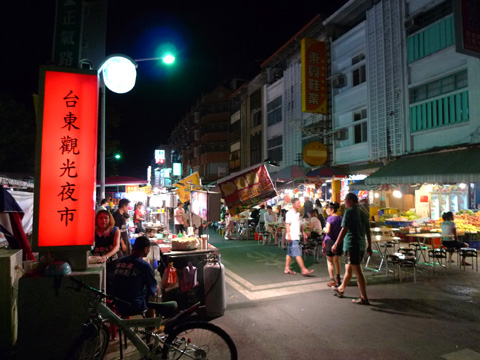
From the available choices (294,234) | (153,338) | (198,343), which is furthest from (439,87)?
(153,338)

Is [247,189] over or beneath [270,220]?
over

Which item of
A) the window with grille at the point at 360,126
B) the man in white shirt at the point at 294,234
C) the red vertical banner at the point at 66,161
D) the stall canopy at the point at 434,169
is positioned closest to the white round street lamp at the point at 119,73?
the red vertical banner at the point at 66,161

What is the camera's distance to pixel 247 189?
762 cm

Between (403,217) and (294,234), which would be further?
(403,217)

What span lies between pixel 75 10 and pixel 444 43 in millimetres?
14734

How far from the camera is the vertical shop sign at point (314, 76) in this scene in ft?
63.8

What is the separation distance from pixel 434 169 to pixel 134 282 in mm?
12712

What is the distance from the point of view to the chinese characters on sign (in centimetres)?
749

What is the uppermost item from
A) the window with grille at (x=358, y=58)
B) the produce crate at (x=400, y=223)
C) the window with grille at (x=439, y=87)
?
the window with grille at (x=358, y=58)

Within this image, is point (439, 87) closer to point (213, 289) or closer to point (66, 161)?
point (213, 289)

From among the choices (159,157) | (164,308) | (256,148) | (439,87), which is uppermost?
(159,157)

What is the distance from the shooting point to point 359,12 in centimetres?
1991

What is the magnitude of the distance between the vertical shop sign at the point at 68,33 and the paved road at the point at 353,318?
4.73 m

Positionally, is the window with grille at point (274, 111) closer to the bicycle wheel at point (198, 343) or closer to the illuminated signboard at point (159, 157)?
the illuminated signboard at point (159, 157)
